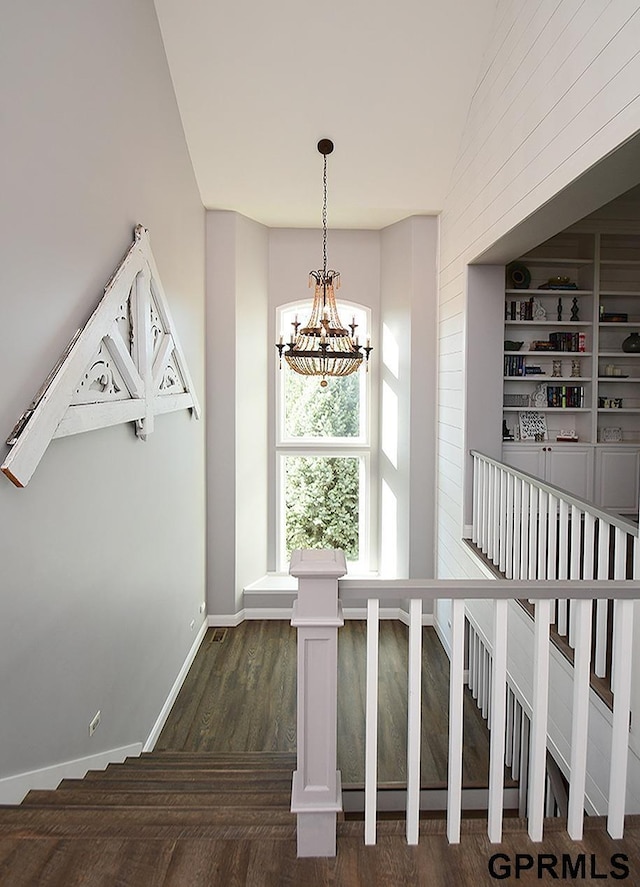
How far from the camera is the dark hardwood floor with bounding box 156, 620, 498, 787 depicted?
162 inches

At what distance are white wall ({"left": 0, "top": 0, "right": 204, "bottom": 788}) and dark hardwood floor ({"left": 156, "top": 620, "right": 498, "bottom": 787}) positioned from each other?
1.56ft

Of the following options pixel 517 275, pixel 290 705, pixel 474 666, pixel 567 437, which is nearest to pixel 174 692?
pixel 290 705

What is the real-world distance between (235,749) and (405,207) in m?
4.69

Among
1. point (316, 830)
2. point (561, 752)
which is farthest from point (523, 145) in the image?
point (316, 830)

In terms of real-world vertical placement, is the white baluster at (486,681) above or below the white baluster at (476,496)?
below

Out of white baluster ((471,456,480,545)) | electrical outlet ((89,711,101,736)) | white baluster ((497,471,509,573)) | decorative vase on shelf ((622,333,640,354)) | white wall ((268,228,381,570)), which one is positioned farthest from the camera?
white wall ((268,228,381,570))

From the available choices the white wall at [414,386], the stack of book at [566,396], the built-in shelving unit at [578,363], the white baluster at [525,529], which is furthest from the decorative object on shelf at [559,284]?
the white baluster at [525,529]

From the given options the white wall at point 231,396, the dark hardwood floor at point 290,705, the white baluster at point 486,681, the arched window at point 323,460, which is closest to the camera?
the dark hardwood floor at point 290,705

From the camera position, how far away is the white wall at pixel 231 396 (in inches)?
238

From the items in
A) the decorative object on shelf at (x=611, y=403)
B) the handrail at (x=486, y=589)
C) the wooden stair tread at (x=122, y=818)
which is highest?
the decorative object on shelf at (x=611, y=403)

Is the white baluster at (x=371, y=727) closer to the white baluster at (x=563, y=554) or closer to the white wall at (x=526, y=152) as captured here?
the white wall at (x=526, y=152)

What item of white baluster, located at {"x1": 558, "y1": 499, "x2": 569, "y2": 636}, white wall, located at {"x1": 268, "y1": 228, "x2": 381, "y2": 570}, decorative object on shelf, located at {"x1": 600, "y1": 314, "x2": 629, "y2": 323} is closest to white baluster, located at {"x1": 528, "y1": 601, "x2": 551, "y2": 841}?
white baluster, located at {"x1": 558, "y1": 499, "x2": 569, "y2": 636}

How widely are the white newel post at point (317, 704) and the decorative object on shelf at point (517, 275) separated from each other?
457cm

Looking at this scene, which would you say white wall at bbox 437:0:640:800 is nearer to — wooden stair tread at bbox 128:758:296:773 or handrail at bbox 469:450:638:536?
handrail at bbox 469:450:638:536
